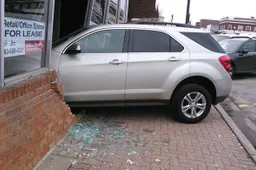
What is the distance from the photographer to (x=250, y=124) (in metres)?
6.56

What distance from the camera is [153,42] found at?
5.79 meters

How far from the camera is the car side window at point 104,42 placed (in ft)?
18.0

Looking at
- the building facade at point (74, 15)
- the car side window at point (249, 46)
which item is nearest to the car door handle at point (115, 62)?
the building facade at point (74, 15)

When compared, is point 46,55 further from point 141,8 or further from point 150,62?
point 141,8

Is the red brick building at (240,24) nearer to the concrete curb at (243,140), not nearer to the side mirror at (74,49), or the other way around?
the concrete curb at (243,140)

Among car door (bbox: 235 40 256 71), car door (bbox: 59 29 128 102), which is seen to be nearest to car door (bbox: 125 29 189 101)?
car door (bbox: 59 29 128 102)

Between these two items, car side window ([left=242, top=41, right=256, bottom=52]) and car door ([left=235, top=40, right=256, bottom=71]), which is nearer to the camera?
car door ([left=235, top=40, right=256, bottom=71])

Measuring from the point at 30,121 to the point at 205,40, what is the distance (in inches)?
146

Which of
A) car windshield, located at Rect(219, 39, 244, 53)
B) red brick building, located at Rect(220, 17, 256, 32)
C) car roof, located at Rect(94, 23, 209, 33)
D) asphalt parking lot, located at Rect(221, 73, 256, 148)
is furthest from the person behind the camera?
red brick building, located at Rect(220, 17, 256, 32)

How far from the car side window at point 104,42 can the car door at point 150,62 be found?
0.70 ft

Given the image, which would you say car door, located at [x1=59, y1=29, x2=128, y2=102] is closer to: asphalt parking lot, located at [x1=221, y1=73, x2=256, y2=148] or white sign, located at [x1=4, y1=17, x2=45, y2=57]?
white sign, located at [x1=4, y1=17, x2=45, y2=57]

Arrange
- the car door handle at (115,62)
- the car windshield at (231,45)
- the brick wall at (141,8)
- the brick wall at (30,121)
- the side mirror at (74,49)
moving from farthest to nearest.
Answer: the brick wall at (141,8)
the car windshield at (231,45)
the car door handle at (115,62)
the side mirror at (74,49)
the brick wall at (30,121)

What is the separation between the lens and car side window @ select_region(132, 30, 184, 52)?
573cm

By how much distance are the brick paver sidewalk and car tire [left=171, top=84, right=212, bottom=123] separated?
0.49 ft
